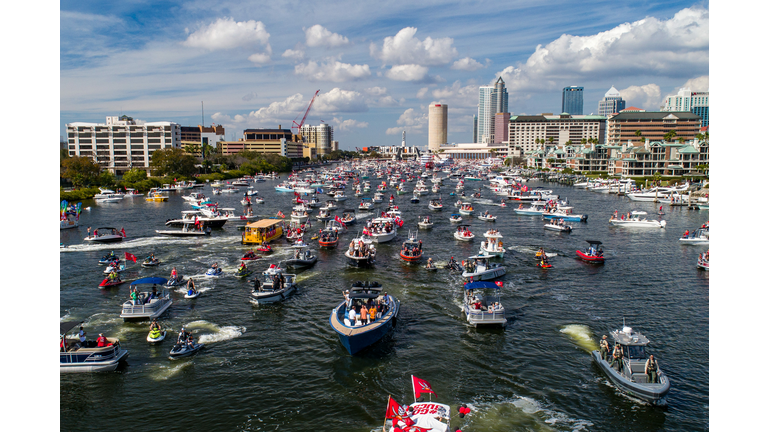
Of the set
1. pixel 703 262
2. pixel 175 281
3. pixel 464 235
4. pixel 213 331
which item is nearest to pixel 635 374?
pixel 213 331

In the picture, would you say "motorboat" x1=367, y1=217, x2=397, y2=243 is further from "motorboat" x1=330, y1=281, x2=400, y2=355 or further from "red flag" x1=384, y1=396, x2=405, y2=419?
"red flag" x1=384, y1=396, x2=405, y2=419

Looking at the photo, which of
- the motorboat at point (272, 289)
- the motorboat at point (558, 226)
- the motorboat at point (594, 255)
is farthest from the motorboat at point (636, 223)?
the motorboat at point (272, 289)

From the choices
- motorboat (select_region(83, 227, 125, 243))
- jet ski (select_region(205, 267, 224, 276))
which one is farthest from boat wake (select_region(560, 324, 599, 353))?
motorboat (select_region(83, 227, 125, 243))

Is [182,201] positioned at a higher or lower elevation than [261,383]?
higher

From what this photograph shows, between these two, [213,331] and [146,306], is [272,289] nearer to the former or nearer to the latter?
[213,331]
